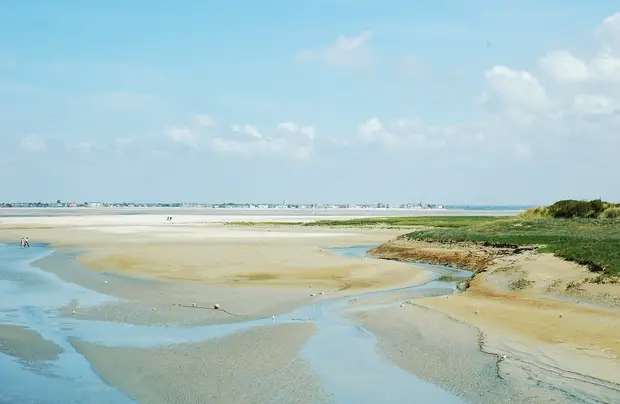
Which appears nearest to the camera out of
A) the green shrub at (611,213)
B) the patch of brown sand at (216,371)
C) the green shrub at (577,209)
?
the patch of brown sand at (216,371)

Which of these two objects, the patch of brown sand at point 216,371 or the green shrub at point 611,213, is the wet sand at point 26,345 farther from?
the green shrub at point 611,213

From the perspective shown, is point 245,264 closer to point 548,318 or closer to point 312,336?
point 312,336

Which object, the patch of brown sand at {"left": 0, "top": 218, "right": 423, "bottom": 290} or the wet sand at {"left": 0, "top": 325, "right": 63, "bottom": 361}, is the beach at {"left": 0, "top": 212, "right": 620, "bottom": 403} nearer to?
the wet sand at {"left": 0, "top": 325, "right": 63, "bottom": 361}

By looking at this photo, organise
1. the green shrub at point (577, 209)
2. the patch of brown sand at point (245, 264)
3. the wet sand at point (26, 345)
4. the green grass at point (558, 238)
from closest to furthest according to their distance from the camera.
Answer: the wet sand at point (26, 345) < the green grass at point (558, 238) < the patch of brown sand at point (245, 264) < the green shrub at point (577, 209)

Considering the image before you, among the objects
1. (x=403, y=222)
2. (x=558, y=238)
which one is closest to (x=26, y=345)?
(x=558, y=238)

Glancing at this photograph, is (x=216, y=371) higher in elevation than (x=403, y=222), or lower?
→ lower

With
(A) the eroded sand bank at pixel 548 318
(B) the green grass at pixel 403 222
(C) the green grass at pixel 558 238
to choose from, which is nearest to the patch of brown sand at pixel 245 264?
(A) the eroded sand bank at pixel 548 318
